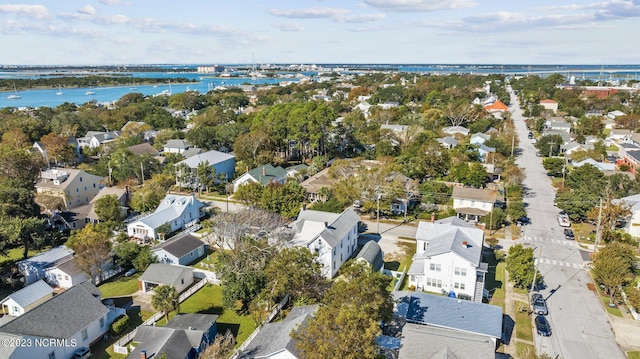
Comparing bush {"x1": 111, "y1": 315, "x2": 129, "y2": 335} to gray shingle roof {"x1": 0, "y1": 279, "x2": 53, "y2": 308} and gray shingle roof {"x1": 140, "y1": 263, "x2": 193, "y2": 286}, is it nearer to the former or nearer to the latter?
gray shingle roof {"x1": 140, "y1": 263, "x2": 193, "y2": 286}

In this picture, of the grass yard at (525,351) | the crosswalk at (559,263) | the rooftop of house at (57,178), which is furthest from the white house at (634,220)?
the rooftop of house at (57,178)

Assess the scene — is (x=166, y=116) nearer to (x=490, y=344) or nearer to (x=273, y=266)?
(x=273, y=266)

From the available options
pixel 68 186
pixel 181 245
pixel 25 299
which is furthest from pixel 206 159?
pixel 25 299

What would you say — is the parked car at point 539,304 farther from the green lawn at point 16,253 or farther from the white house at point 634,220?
the green lawn at point 16,253

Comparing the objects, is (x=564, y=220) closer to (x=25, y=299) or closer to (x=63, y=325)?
(x=63, y=325)

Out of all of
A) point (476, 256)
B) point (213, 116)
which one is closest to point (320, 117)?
point (213, 116)

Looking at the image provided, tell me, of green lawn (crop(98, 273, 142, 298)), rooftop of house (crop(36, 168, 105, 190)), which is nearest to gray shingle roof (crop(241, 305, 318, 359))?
green lawn (crop(98, 273, 142, 298))
